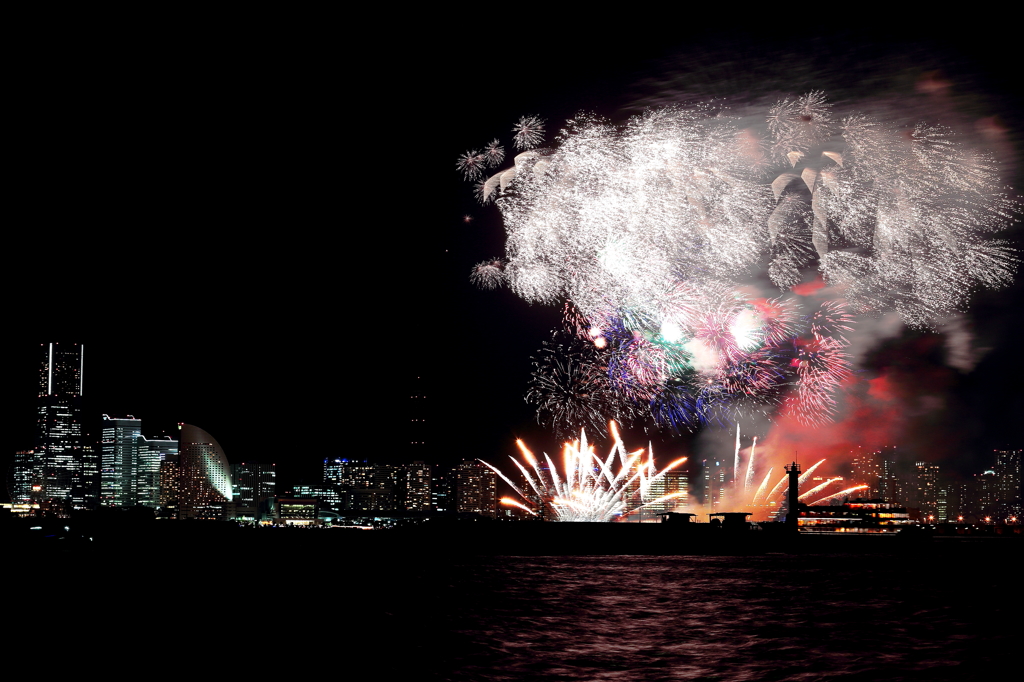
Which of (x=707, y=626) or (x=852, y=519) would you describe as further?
(x=852, y=519)

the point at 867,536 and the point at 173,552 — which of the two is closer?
the point at 173,552

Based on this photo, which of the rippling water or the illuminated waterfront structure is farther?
the illuminated waterfront structure

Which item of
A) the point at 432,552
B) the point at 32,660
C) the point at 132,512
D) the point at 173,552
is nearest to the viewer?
the point at 32,660

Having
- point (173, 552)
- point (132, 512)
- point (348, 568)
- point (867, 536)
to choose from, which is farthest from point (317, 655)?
point (132, 512)

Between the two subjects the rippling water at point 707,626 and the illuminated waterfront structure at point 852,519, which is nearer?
the rippling water at point 707,626

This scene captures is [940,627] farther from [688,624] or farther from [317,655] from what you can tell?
[317,655]

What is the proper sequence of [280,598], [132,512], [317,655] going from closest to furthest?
[317,655]
[280,598]
[132,512]

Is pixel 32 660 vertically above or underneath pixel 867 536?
above
